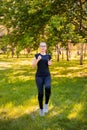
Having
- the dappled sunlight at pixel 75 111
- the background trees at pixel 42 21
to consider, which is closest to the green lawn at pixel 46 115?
the dappled sunlight at pixel 75 111

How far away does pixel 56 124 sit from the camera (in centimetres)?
960

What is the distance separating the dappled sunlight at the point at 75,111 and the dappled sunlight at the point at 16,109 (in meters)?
1.44

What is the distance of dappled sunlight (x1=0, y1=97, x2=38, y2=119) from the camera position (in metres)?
11.0

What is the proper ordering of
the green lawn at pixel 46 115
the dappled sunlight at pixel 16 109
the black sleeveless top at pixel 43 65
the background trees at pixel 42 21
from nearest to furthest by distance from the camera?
1. the green lawn at pixel 46 115
2. the black sleeveless top at pixel 43 65
3. the dappled sunlight at pixel 16 109
4. the background trees at pixel 42 21

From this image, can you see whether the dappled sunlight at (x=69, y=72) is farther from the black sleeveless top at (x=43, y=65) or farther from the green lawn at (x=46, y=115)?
the black sleeveless top at (x=43, y=65)

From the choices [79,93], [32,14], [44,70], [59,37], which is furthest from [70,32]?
[44,70]

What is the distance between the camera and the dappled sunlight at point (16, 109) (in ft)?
36.0

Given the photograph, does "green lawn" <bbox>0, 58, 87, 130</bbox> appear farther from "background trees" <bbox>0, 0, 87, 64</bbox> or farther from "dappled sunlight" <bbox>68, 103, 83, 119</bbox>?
"background trees" <bbox>0, 0, 87, 64</bbox>

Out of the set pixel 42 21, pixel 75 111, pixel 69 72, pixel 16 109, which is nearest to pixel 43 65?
Answer: pixel 75 111

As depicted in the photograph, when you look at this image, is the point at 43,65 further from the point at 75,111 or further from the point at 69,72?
the point at 69,72

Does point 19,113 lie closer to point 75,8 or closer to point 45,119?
point 45,119

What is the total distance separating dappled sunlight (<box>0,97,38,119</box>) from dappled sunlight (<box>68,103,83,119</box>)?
1.44 meters

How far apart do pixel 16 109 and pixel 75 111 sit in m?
2.17

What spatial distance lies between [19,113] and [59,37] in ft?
30.0
